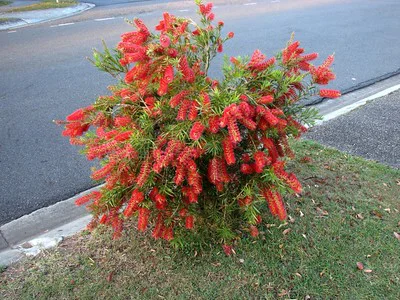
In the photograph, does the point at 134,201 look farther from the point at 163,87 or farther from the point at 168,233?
the point at 163,87

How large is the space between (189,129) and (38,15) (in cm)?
1240

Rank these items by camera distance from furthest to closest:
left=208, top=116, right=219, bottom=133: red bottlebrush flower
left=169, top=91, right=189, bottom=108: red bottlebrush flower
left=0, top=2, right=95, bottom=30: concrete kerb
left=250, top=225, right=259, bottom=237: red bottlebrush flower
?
left=0, top=2, right=95, bottom=30: concrete kerb < left=250, top=225, right=259, bottom=237: red bottlebrush flower < left=169, top=91, right=189, bottom=108: red bottlebrush flower < left=208, top=116, right=219, bottom=133: red bottlebrush flower

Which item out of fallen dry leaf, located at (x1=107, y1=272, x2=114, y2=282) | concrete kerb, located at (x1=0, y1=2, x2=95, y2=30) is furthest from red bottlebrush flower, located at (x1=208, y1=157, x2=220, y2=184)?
concrete kerb, located at (x1=0, y1=2, x2=95, y2=30)

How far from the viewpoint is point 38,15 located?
43.3ft

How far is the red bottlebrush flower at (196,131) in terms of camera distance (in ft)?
7.45

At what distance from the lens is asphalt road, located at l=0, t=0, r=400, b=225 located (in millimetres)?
4336

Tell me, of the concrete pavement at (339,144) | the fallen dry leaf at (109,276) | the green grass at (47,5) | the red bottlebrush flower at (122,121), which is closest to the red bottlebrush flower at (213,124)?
the red bottlebrush flower at (122,121)

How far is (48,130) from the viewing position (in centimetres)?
525

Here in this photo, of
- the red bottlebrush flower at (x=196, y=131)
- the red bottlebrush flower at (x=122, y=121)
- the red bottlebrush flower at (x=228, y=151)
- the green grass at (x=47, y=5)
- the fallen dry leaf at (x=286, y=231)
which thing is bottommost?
the green grass at (x=47, y=5)

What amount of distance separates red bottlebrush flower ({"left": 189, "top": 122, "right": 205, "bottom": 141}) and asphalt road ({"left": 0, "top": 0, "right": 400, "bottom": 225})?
7.08 feet

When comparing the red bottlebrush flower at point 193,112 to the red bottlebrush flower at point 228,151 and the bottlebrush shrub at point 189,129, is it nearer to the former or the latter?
the bottlebrush shrub at point 189,129

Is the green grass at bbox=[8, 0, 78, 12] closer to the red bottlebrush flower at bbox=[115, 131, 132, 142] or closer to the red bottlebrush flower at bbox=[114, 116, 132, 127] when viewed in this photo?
the red bottlebrush flower at bbox=[114, 116, 132, 127]

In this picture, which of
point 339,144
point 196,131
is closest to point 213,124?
point 196,131

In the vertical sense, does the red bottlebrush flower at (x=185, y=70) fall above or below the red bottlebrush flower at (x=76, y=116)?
above
